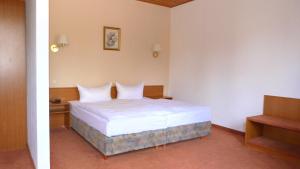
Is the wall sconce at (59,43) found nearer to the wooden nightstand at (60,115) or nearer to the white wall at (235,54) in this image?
the wooden nightstand at (60,115)

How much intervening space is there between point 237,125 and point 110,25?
335cm

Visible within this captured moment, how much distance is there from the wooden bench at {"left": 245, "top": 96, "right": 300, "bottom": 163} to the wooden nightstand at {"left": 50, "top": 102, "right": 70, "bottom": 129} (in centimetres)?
329

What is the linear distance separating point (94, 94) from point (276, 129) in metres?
3.32

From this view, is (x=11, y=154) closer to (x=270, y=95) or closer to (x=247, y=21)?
(x=270, y=95)

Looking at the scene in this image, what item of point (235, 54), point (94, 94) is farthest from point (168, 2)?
point (94, 94)

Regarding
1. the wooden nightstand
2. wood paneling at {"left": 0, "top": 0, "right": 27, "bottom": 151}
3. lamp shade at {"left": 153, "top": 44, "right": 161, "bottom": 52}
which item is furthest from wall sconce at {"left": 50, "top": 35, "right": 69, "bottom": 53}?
lamp shade at {"left": 153, "top": 44, "right": 161, "bottom": 52}

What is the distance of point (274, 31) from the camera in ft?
12.6

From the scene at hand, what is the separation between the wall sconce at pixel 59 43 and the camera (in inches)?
173

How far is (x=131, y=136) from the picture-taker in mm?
3229

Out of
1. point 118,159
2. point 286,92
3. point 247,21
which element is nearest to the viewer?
point 118,159

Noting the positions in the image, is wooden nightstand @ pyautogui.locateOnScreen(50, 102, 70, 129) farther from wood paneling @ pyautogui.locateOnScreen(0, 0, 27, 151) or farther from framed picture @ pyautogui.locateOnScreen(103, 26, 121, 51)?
framed picture @ pyautogui.locateOnScreen(103, 26, 121, 51)

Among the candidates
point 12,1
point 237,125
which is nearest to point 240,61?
point 237,125

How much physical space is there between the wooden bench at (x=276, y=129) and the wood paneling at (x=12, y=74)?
3.46 m

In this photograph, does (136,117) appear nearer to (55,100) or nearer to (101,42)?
(55,100)
